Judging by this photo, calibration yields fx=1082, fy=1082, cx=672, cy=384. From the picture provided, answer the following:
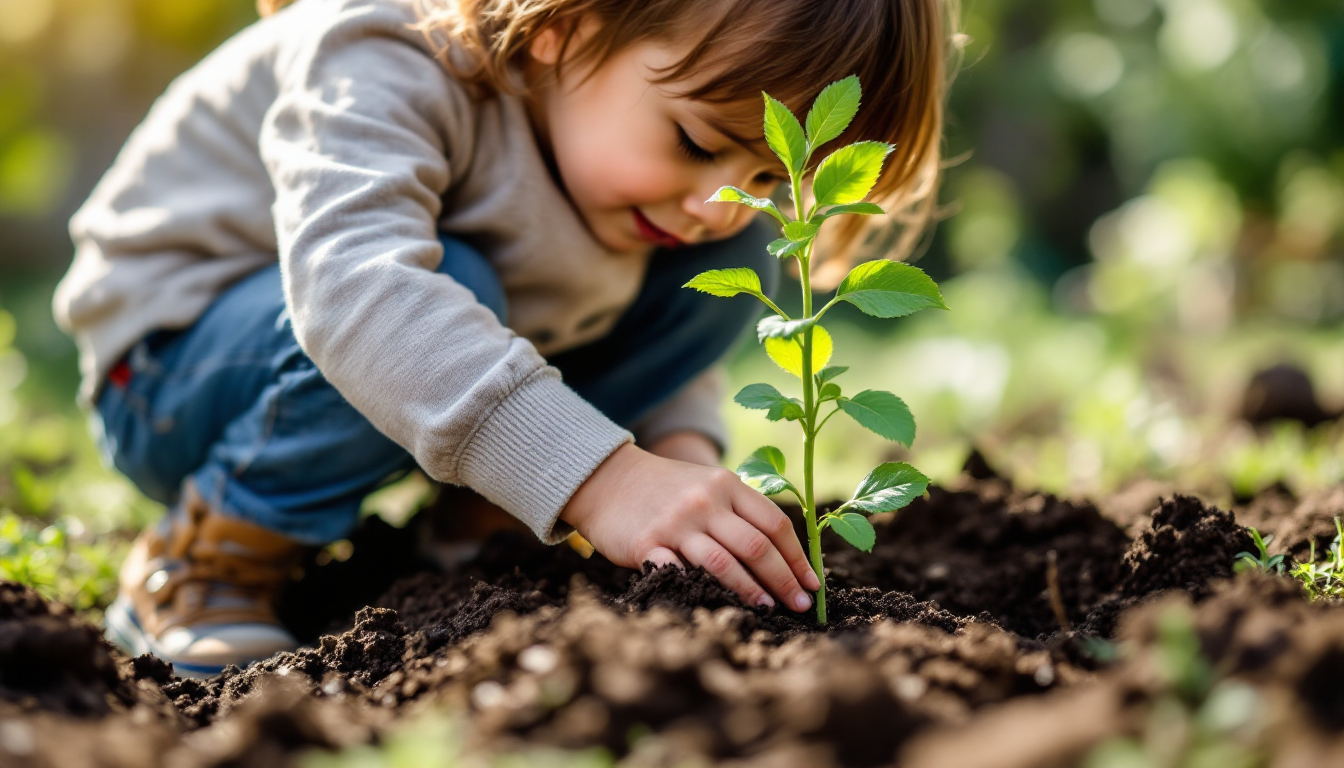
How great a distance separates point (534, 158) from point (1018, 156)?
7314 mm

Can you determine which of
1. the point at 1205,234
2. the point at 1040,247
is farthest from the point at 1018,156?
the point at 1205,234

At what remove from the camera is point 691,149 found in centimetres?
188

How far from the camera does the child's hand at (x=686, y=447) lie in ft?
8.06

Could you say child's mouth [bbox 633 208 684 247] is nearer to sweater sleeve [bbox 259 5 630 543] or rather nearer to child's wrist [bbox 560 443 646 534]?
sweater sleeve [bbox 259 5 630 543]

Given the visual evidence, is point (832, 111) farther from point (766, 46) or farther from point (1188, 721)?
point (1188, 721)

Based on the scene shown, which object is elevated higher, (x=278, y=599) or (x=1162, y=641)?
(x=1162, y=641)

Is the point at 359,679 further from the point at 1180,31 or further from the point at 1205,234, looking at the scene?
the point at 1180,31

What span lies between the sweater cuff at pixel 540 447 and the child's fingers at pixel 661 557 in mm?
156

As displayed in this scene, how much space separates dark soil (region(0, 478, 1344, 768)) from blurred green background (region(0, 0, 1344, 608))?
0.79 m

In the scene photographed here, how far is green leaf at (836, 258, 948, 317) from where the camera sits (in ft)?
4.27

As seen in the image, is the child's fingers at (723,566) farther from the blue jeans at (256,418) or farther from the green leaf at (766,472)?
the blue jeans at (256,418)

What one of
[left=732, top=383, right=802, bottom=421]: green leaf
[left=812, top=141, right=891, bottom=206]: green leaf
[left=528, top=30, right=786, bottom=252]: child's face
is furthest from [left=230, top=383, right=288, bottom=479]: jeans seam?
[left=812, top=141, right=891, bottom=206]: green leaf

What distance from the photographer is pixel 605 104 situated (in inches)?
76.3

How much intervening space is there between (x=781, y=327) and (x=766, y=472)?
26 cm
